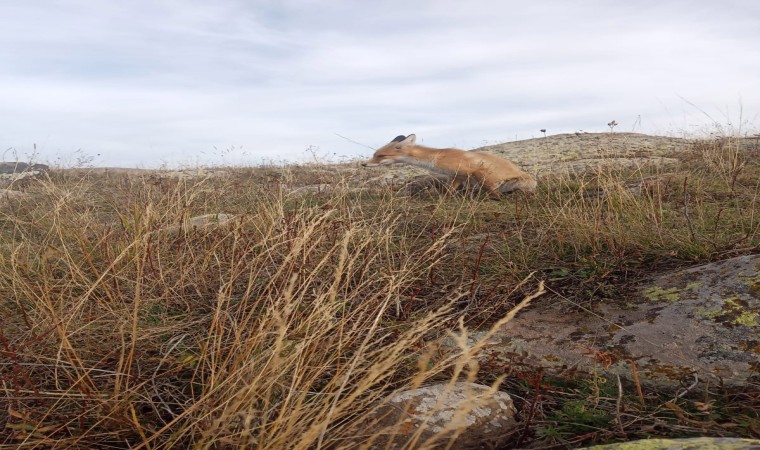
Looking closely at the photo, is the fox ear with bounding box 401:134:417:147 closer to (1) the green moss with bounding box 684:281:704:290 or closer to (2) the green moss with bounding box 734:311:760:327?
(1) the green moss with bounding box 684:281:704:290

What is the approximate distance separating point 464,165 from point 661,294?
17.2 feet

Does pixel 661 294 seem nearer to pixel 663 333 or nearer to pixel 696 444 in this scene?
pixel 663 333

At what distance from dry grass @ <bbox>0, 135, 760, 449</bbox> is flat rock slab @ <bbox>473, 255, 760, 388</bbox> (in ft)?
0.56

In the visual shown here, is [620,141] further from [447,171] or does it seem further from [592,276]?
[592,276]

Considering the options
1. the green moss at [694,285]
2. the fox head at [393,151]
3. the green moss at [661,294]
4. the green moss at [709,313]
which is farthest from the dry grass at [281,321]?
the fox head at [393,151]

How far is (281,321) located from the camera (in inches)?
69.1

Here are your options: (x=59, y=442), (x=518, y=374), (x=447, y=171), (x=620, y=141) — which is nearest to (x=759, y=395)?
(x=518, y=374)

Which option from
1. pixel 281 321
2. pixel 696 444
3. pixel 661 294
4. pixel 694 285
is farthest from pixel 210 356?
pixel 694 285

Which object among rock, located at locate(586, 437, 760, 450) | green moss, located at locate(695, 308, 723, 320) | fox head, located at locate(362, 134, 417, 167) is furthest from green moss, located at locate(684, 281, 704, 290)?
fox head, located at locate(362, 134, 417, 167)

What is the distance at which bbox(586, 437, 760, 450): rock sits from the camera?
162cm

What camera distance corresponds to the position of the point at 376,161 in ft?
32.5

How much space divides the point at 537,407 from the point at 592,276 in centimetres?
127

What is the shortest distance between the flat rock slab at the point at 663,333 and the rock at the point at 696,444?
0.85m

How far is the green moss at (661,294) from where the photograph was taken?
312 centimetres
